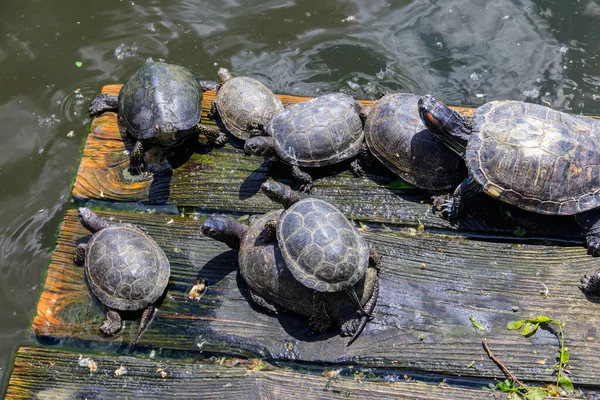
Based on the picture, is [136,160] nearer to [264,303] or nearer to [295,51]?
[264,303]

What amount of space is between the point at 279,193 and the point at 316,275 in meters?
0.90

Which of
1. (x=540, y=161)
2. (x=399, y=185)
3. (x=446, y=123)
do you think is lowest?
(x=399, y=185)

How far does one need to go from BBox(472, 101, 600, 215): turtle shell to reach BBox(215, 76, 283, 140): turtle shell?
7.17ft

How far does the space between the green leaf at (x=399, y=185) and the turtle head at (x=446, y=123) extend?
1.67 feet

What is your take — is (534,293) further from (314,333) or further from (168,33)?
(168,33)

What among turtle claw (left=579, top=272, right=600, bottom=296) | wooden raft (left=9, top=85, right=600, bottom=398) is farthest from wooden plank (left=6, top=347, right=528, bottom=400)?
turtle claw (left=579, top=272, right=600, bottom=296)

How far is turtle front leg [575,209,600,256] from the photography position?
385 cm

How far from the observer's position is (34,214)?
17.5 feet

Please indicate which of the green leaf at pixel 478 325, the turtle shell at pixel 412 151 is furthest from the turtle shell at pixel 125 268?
the green leaf at pixel 478 325

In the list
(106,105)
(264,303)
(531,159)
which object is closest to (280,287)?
(264,303)

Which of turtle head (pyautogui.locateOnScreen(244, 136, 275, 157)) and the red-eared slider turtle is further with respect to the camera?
the red-eared slider turtle

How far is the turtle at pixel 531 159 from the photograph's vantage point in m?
3.92

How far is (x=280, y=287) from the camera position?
12.0 feet

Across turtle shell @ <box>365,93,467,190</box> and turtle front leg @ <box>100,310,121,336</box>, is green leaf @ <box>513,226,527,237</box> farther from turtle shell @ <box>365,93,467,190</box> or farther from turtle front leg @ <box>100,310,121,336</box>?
turtle front leg @ <box>100,310,121,336</box>
